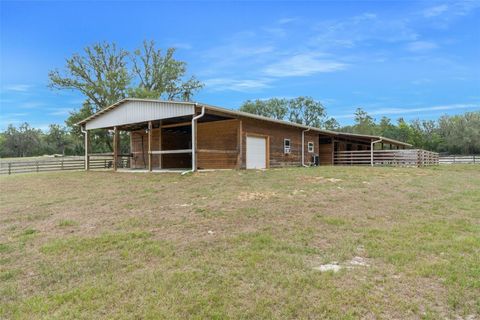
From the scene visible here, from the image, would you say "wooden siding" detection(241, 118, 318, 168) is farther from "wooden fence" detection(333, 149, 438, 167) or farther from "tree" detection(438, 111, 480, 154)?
"tree" detection(438, 111, 480, 154)

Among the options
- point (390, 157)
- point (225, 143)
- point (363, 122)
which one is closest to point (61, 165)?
point (225, 143)

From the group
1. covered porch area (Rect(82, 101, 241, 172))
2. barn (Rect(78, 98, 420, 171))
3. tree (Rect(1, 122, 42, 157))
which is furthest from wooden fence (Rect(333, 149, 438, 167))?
tree (Rect(1, 122, 42, 157))

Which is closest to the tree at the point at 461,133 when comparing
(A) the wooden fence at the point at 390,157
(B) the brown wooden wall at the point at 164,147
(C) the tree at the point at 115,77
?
(A) the wooden fence at the point at 390,157

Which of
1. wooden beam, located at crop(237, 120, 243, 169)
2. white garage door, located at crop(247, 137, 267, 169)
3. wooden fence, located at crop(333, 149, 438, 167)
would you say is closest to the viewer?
wooden beam, located at crop(237, 120, 243, 169)

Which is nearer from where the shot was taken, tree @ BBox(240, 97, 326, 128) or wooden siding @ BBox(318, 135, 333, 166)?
wooden siding @ BBox(318, 135, 333, 166)

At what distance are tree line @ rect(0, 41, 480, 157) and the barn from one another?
283 centimetres

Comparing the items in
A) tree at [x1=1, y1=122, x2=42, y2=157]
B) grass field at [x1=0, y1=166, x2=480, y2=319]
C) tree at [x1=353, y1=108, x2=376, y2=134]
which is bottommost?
grass field at [x1=0, y1=166, x2=480, y2=319]

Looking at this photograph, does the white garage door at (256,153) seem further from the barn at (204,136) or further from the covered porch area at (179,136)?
the covered porch area at (179,136)

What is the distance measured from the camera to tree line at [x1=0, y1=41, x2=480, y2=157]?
29.1 metres

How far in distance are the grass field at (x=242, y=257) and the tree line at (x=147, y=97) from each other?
39.1 ft

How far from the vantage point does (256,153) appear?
52.0ft

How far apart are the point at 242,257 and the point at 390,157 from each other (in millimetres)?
21725

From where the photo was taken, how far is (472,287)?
3.06 m

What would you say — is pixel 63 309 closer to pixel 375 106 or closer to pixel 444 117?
pixel 375 106
